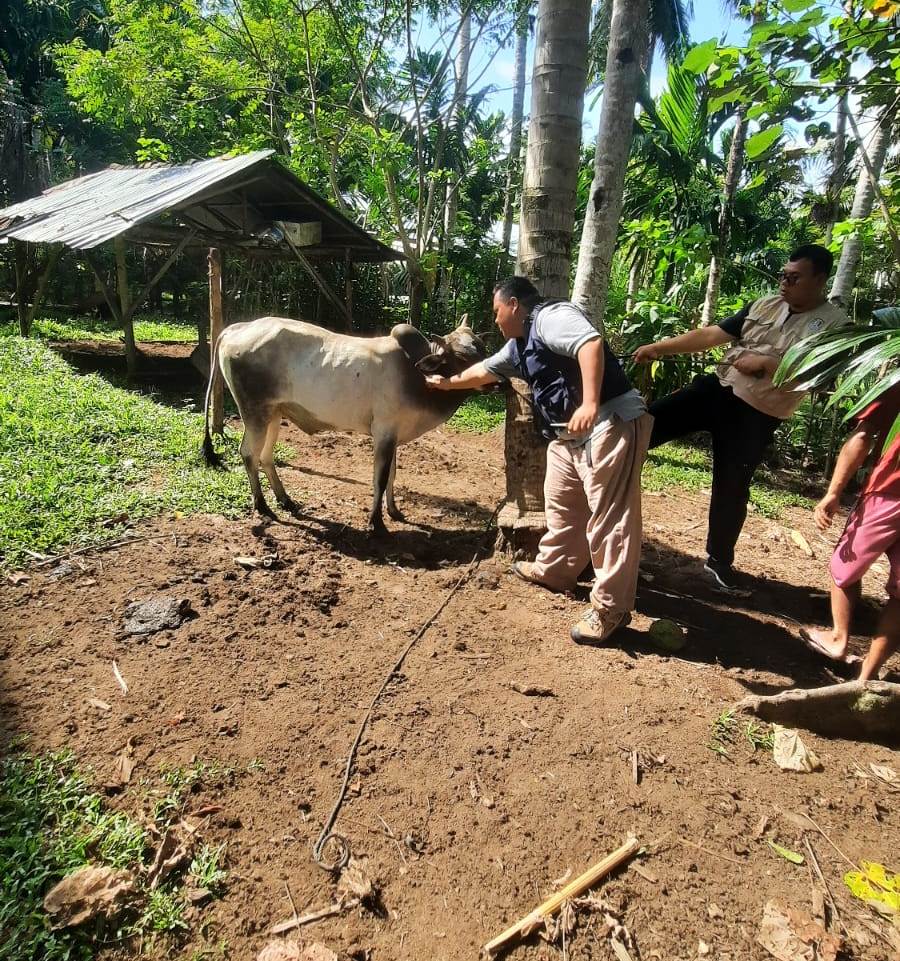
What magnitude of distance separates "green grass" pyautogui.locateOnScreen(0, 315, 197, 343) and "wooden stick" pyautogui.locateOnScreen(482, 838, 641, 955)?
12639mm

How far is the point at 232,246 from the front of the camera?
422 inches

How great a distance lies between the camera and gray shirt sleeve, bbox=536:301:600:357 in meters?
2.99

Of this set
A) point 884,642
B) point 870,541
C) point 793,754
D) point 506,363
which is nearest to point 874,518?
point 870,541

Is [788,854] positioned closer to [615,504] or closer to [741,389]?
[615,504]

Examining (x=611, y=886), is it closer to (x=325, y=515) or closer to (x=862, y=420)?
(x=862, y=420)

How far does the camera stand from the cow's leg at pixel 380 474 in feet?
15.2

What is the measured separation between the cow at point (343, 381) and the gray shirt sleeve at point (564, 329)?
4.26 feet

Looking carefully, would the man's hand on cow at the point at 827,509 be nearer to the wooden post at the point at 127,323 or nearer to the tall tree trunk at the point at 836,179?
the tall tree trunk at the point at 836,179

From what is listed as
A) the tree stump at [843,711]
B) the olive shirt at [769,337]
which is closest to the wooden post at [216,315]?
the olive shirt at [769,337]

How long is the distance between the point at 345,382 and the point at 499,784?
3008 mm

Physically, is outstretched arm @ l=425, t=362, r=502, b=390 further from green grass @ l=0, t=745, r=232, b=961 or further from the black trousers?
green grass @ l=0, t=745, r=232, b=961

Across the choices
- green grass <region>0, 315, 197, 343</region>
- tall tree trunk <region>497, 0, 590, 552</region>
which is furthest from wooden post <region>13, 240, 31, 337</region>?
tall tree trunk <region>497, 0, 590, 552</region>

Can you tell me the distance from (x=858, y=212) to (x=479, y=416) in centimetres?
528

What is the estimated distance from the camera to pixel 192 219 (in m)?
10.1
